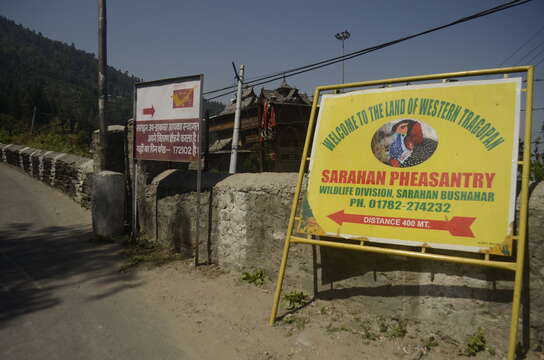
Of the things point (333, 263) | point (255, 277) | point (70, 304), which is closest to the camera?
point (333, 263)

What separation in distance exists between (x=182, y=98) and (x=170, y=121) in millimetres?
420

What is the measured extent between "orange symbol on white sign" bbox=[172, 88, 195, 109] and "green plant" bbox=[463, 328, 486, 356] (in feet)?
13.7

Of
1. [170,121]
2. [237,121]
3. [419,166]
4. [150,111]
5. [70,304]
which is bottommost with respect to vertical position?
[70,304]

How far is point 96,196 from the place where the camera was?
572 centimetres

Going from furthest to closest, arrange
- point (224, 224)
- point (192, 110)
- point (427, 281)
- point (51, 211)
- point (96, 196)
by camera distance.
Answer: point (51, 211) < point (96, 196) < point (192, 110) < point (224, 224) < point (427, 281)

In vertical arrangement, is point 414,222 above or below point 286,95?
below

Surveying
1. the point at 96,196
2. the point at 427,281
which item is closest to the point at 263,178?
the point at 427,281

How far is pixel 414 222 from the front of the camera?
2.50 m

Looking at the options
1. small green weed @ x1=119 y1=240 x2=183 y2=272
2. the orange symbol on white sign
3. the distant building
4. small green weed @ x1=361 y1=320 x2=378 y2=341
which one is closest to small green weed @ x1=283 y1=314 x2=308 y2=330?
small green weed @ x1=361 y1=320 x2=378 y2=341

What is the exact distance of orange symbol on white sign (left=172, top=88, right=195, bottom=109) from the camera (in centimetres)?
468

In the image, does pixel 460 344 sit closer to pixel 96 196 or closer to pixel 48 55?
pixel 96 196

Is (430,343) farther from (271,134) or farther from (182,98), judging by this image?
(271,134)

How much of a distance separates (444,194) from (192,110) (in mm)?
3483

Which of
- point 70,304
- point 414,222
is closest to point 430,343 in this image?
point 414,222
